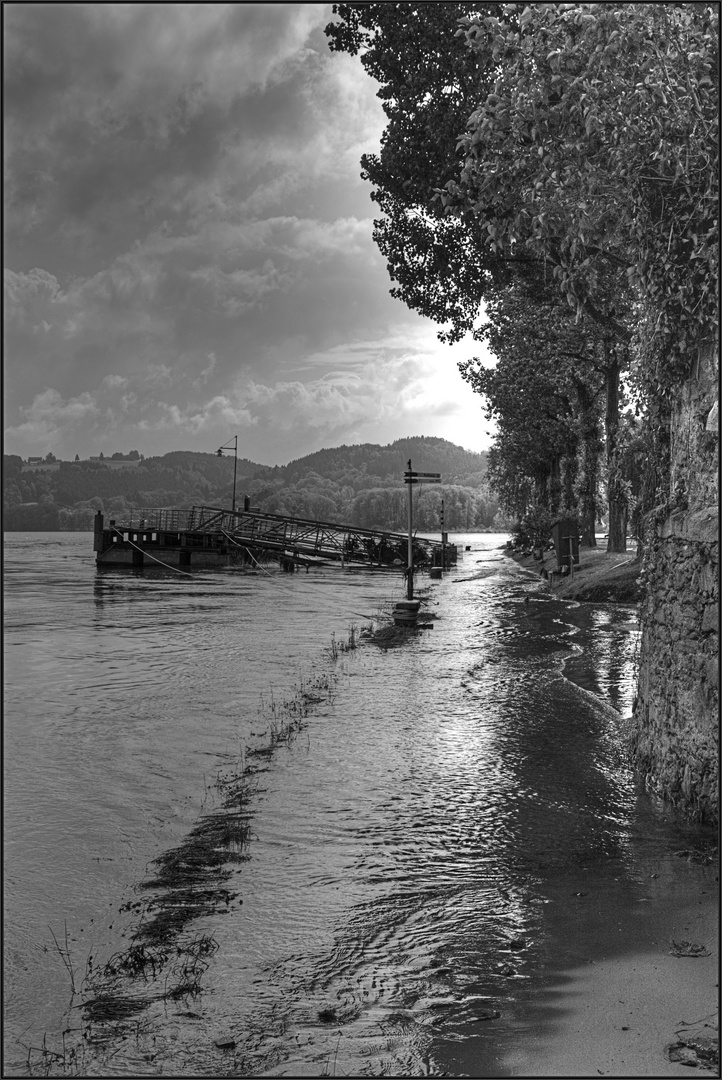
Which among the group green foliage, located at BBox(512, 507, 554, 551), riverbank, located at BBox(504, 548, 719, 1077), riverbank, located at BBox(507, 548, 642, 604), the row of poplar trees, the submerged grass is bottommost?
the submerged grass

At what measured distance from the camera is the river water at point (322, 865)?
440 cm

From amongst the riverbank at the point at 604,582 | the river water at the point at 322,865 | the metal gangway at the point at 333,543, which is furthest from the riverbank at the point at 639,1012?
the metal gangway at the point at 333,543

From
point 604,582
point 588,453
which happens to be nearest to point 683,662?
point 604,582

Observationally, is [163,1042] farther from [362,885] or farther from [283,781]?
[283,781]

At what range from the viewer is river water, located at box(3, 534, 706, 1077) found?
4402 millimetres

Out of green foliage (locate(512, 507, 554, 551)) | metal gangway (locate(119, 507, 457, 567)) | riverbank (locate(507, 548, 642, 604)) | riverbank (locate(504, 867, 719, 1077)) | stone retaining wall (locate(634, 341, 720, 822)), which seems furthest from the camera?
metal gangway (locate(119, 507, 457, 567))

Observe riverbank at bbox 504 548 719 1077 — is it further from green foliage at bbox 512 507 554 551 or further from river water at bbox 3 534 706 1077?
green foliage at bbox 512 507 554 551

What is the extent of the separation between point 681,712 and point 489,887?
8.11 feet

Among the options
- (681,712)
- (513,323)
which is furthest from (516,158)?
(513,323)

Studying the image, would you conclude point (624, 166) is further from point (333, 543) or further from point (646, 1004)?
point (333, 543)

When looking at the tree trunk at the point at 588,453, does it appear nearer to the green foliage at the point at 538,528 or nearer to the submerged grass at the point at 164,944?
the green foliage at the point at 538,528

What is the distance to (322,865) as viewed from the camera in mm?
6707

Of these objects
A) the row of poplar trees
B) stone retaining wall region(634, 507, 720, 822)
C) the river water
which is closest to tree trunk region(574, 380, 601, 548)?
the river water

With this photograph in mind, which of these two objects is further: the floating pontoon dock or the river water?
the floating pontoon dock
